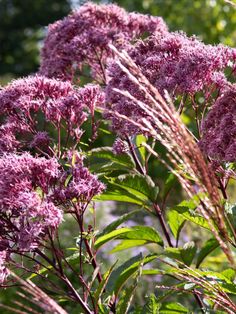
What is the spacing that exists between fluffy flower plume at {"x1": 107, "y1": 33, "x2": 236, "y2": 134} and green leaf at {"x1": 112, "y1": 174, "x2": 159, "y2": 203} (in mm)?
144

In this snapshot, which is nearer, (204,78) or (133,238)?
(204,78)

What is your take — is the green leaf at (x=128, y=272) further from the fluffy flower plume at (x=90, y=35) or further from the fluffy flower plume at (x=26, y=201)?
the fluffy flower plume at (x=90, y=35)

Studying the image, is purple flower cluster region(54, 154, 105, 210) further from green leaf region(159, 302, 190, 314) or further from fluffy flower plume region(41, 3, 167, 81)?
fluffy flower plume region(41, 3, 167, 81)

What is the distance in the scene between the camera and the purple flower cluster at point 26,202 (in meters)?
1.63

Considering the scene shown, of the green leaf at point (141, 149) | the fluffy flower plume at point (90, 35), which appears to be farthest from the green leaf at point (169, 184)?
the fluffy flower plume at point (90, 35)

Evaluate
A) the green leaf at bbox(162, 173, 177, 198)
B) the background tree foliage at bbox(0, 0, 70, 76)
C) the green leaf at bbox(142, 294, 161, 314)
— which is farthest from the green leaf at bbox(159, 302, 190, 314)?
the background tree foliage at bbox(0, 0, 70, 76)

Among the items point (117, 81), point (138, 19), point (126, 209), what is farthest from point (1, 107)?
point (126, 209)

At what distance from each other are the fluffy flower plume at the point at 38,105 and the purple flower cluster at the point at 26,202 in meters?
0.23

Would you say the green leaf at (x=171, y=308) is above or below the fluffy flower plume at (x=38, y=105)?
below

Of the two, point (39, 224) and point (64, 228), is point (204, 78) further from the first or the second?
point (64, 228)

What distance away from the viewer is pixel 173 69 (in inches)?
78.9

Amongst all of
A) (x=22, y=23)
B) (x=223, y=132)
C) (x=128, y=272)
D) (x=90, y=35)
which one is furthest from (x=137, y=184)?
(x=22, y=23)

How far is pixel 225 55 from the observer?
2.02 metres

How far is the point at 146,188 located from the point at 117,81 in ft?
1.11
